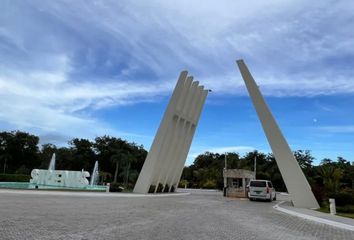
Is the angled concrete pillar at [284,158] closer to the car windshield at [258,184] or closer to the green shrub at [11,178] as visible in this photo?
the car windshield at [258,184]

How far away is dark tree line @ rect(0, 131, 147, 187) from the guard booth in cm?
2911

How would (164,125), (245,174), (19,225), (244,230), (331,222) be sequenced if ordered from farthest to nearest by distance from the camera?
(245,174)
(164,125)
(331,222)
(244,230)
(19,225)

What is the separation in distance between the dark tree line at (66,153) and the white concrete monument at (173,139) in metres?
39.7

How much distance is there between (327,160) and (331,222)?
224ft

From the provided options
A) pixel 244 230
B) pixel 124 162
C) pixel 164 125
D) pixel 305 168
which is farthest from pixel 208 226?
pixel 305 168

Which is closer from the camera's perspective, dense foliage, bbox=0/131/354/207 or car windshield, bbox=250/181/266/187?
car windshield, bbox=250/181/266/187

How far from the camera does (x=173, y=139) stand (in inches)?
1302

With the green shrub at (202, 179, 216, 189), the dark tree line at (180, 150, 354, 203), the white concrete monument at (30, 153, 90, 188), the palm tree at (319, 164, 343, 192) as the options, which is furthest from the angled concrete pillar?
the green shrub at (202, 179, 216, 189)

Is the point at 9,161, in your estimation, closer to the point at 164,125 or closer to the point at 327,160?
the point at 164,125

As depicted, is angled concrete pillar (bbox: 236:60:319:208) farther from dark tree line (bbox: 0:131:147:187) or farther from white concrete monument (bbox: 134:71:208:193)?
dark tree line (bbox: 0:131:147:187)

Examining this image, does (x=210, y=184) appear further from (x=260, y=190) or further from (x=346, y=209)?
(x=346, y=209)

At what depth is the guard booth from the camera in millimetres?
38031

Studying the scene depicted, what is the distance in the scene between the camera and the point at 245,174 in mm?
46062

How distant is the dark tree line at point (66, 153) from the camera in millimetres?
76438
